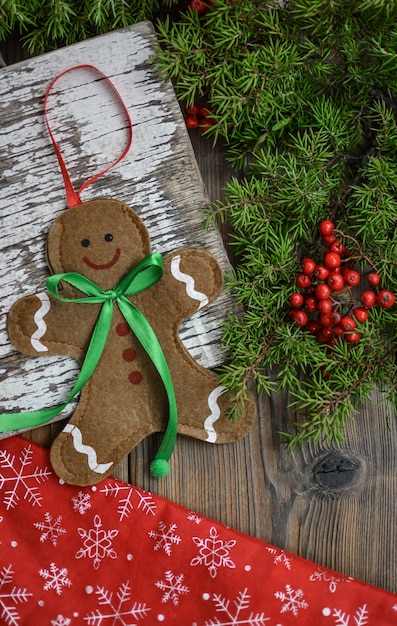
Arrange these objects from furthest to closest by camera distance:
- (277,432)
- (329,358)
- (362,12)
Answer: (277,432)
(329,358)
(362,12)

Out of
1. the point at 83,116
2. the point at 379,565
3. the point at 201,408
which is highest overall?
the point at 83,116

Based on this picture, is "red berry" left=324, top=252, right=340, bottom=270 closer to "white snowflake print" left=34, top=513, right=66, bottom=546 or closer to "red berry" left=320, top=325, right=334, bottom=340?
"red berry" left=320, top=325, right=334, bottom=340

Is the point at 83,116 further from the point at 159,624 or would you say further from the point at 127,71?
the point at 159,624

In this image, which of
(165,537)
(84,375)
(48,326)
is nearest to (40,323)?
(48,326)

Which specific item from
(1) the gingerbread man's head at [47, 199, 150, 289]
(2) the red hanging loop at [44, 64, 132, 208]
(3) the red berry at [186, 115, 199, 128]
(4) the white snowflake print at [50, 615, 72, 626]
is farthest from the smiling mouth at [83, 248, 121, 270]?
(4) the white snowflake print at [50, 615, 72, 626]

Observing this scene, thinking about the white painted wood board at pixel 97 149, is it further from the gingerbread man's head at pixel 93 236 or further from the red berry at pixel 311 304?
the red berry at pixel 311 304

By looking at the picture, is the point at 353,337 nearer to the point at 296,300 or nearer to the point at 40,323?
the point at 296,300

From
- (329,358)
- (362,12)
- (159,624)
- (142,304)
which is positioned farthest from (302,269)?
(159,624)
